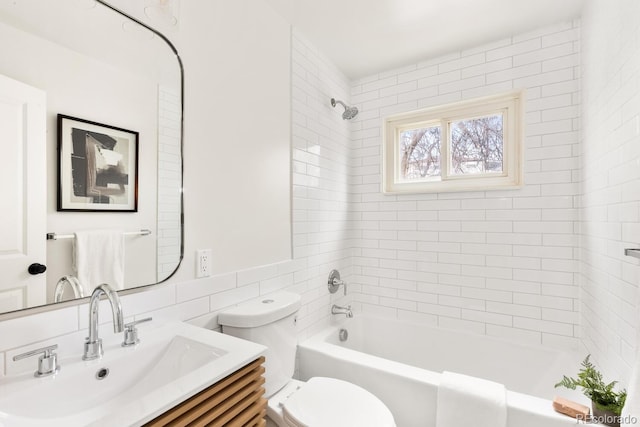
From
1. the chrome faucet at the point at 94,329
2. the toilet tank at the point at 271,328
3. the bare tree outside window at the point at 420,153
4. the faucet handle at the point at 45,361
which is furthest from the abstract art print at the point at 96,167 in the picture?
the bare tree outside window at the point at 420,153

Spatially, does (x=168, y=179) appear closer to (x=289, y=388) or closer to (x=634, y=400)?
(x=289, y=388)

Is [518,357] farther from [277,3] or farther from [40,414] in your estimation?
[277,3]

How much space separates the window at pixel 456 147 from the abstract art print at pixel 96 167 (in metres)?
2.00

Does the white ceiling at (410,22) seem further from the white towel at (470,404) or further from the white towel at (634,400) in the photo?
the white towel at (470,404)

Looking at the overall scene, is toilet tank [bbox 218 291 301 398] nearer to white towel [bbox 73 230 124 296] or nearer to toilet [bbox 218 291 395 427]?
toilet [bbox 218 291 395 427]

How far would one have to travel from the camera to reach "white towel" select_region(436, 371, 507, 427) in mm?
1388

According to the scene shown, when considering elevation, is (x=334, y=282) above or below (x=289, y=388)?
above

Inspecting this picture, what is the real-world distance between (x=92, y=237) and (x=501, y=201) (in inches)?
94.5

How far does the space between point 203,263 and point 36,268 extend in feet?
1.96

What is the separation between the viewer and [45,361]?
2.84 feet

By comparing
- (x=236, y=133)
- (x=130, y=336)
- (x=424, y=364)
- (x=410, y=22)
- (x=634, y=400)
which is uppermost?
(x=410, y=22)

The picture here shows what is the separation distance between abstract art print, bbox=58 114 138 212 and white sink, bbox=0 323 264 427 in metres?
0.48

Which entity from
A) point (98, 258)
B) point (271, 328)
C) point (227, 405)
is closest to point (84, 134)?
point (98, 258)

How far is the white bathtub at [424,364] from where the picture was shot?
1579 mm
